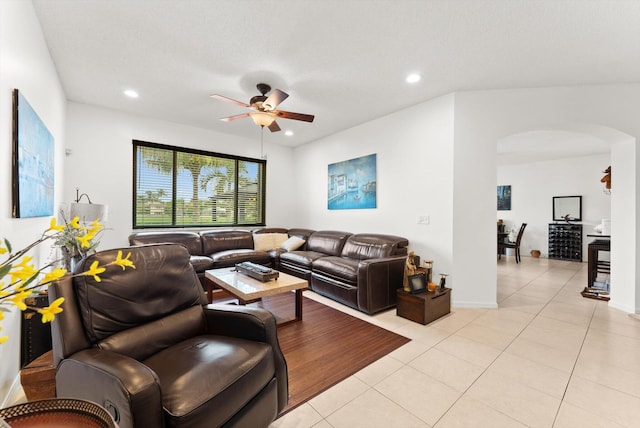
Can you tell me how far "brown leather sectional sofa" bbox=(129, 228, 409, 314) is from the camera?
3309 mm

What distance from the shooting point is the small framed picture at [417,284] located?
3164 millimetres

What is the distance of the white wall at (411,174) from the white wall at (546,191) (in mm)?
5593

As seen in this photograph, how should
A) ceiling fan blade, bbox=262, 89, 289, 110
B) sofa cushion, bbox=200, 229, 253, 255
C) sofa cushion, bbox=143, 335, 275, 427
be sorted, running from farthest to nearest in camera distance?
1. sofa cushion, bbox=200, 229, 253, 255
2. ceiling fan blade, bbox=262, 89, 289, 110
3. sofa cushion, bbox=143, 335, 275, 427

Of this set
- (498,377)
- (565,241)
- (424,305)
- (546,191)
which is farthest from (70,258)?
(546,191)

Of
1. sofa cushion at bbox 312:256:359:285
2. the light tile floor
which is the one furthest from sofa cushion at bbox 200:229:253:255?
the light tile floor

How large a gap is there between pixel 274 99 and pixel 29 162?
81.8 inches

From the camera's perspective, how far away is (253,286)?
2803 millimetres

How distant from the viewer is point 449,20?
2.22 m

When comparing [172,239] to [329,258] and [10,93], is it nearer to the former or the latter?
[329,258]

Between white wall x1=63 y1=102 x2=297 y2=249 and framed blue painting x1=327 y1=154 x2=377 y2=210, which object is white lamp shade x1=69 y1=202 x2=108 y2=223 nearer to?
white wall x1=63 y1=102 x2=297 y2=249

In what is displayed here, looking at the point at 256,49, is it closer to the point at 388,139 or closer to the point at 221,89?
the point at 221,89

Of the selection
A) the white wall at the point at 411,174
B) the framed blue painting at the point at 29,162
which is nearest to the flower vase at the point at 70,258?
the framed blue painting at the point at 29,162

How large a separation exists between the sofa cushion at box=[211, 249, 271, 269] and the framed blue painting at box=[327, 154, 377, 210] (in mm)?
1668

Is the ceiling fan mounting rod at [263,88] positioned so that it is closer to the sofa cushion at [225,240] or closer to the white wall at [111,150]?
the white wall at [111,150]
